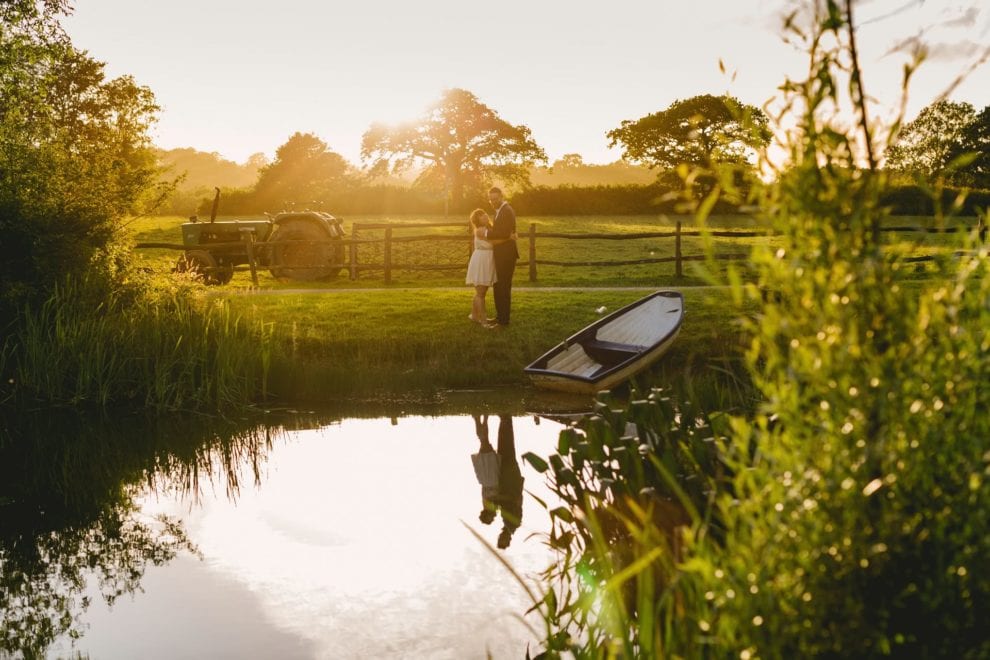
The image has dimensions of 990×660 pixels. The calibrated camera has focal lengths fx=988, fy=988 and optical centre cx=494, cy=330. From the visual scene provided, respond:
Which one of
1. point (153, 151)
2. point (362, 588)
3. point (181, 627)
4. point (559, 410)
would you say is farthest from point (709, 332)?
point (153, 151)

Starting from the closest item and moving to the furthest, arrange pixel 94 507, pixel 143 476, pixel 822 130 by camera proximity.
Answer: pixel 822 130
pixel 94 507
pixel 143 476

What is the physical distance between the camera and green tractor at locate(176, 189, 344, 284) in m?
23.2

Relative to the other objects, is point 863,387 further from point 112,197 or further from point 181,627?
point 112,197

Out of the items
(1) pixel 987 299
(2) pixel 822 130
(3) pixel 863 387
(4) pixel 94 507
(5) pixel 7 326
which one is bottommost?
(4) pixel 94 507

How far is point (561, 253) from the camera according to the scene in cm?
3209

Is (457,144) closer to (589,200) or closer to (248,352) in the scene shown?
(589,200)

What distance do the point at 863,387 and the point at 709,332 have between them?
12.0m

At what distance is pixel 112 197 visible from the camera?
14.2 meters

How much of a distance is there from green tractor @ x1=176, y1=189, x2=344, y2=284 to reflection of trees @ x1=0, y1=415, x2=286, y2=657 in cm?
1227

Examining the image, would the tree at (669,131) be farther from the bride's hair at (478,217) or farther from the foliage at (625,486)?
the foliage at (625,486)

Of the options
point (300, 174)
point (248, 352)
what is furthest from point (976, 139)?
point (248, 352)

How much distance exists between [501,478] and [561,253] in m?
23.5

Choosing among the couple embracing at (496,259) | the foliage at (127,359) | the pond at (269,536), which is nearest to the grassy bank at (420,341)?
the couple embracing at (496,259)

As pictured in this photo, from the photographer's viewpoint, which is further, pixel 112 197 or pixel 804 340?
pixel 112 197
